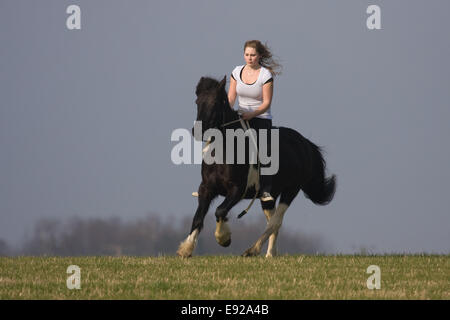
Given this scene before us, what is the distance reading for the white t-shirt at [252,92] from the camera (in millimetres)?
12125

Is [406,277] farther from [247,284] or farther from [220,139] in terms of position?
[220,139]

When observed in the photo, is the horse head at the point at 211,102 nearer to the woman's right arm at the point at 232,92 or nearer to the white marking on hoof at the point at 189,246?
the woman's right arm at the point at 232,92

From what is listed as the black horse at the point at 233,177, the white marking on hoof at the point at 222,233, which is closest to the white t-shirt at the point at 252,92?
the black horse at the point at 233,177

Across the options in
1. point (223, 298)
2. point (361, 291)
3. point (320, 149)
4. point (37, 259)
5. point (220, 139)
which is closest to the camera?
point (223, 298)

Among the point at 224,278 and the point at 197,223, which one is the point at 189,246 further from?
the point at 224,278

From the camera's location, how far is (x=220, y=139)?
11570 mm

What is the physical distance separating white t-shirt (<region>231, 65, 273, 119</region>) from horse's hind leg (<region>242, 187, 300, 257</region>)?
5.91ft

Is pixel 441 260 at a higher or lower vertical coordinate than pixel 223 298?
lower

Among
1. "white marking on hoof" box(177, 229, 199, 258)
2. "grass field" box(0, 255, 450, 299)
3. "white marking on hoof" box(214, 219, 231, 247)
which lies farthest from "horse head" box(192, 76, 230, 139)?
"grass field" box(0, 255, 450, 299)

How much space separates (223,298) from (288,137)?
5832 mm

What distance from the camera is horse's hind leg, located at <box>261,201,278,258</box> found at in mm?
12992

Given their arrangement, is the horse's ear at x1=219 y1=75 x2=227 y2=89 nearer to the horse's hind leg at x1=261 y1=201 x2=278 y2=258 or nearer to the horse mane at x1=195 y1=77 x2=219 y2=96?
the horse mane at x1=195 y1=77 x2=219 y2=96

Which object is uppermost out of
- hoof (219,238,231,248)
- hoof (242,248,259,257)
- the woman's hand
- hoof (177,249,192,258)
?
the woman's hand
